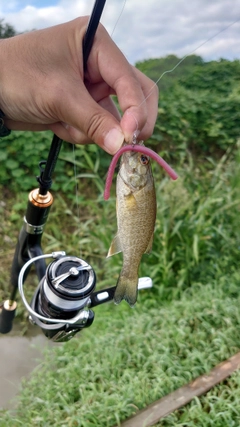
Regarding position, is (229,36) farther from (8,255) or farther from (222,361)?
(8,255)

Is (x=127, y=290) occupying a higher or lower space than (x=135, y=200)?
lower

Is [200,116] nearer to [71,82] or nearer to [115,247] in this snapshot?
[71,82]

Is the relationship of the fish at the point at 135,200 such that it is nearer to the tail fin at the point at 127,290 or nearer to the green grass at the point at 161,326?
the tail fin at the point at 127,290

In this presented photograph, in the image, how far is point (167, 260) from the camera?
10.8 feet

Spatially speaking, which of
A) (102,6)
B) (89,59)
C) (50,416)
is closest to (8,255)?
(50,416)

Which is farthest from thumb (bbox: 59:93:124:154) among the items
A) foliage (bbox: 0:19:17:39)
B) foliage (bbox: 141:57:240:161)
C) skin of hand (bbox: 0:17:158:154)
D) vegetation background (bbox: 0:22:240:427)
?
foliage (bbox: 141:57:240:161)

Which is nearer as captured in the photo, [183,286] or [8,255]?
[183,286]

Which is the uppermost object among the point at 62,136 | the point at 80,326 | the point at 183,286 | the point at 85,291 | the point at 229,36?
the point at 229,36

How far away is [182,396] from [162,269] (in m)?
1.11

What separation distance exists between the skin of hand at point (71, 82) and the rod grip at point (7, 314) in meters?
0.92

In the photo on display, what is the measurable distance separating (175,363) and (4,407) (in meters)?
0.96

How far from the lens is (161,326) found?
2.72m

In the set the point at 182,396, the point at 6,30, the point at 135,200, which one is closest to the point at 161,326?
the point at 182,396

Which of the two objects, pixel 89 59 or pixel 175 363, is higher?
pixel 89 59
